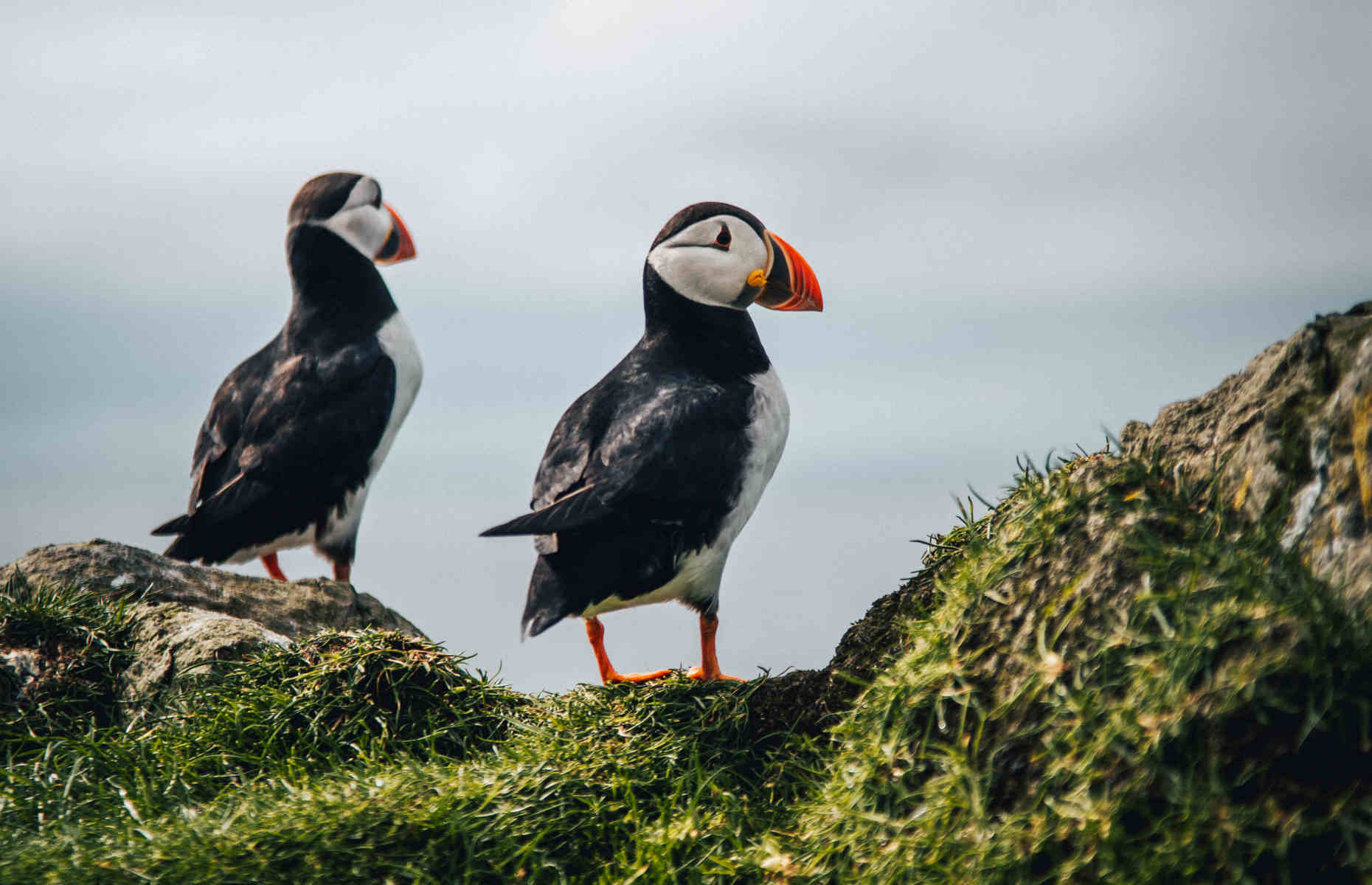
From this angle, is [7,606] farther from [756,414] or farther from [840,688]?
[840,688]

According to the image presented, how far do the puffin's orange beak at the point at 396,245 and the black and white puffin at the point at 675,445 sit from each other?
348 cm

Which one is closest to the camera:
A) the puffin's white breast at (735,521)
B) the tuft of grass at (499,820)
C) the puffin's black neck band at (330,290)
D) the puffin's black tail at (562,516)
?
the tuft of grass at (499,820)

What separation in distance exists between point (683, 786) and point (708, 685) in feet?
1.96

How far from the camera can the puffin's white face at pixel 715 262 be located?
211 inches

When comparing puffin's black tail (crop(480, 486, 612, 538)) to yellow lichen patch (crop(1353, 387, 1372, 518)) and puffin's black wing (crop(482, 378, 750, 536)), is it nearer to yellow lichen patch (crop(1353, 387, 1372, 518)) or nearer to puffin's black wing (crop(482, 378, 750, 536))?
puffin's black wing (crop(482, 378, 750, 536))

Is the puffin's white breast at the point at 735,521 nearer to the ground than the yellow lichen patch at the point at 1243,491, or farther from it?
farther from it

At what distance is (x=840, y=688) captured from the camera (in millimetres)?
3604

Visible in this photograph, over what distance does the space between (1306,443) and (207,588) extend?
4807 millimetres

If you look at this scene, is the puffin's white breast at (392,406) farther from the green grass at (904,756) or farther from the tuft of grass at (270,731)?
the green grass at (904,756)

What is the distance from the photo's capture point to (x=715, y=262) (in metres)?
5.41

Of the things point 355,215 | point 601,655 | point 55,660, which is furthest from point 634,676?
point 355,215

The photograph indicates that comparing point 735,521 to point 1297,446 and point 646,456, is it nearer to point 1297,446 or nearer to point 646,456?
point 646,456

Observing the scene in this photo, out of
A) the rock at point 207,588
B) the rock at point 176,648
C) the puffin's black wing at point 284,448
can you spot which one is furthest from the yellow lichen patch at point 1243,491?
the puffin's black wing at point 284,448

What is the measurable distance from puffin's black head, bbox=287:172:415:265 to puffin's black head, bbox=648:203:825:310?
3.30 metres
